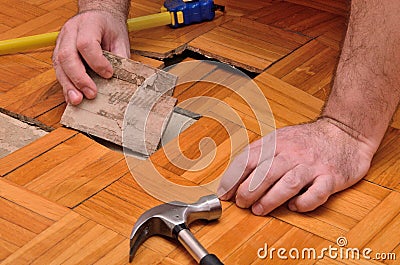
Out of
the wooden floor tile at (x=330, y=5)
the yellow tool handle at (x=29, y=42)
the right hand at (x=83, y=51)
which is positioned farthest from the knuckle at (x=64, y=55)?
the wooden floor tile at (x=330, y=5)

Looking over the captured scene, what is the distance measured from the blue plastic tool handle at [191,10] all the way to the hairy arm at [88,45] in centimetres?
22

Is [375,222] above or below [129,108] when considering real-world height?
below

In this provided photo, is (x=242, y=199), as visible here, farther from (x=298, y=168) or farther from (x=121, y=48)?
(x=121, y=48)

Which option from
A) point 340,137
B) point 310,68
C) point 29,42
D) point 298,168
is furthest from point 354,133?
point 29,42

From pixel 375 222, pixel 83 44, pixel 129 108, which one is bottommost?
pixel 375 222

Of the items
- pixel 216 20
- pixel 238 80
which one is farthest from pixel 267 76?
pixel 216 20

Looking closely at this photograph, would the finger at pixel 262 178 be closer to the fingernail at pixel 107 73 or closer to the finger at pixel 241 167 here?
the finger at pixel 241 167

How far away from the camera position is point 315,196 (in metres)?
1.26

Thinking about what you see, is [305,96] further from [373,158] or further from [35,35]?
[35,35]

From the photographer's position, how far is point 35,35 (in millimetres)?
1827

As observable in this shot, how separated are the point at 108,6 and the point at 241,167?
58cm

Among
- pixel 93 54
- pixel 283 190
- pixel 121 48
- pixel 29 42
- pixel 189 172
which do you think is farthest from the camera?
pixel 29 42

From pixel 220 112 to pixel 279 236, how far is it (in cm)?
38

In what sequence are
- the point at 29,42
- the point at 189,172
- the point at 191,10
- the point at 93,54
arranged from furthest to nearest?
1. the point at 191,10
2. the point at 29,42
3. the point at 93,54
4. the point at 189,172
